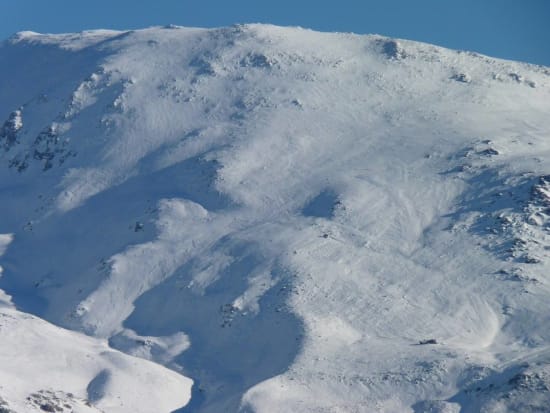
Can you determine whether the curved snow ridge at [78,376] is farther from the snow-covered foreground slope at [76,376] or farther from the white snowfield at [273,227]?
the white snowfield at [273,227]

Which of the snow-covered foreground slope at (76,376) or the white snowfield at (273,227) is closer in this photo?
the snow-covered foreground slope at (76,376)

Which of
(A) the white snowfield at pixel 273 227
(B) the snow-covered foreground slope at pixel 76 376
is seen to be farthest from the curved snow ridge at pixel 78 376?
(A) the white snowfield at pixel 273 227

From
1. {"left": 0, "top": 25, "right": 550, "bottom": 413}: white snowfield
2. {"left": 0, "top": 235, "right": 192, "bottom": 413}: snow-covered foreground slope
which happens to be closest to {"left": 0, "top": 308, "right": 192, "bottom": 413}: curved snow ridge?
{"left": 0, "top": 235, "right": 192, "bottom": 413}: snow-covered foreground slope

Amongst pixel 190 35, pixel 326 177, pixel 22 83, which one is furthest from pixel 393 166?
pixel 22 83

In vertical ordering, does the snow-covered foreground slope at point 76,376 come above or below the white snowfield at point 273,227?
below

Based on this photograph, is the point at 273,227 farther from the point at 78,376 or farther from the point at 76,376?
the point at 76,376

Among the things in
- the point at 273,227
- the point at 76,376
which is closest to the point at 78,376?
the point at 76,376

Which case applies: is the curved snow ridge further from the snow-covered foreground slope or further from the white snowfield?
the white snowfield

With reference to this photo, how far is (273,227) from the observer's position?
3406 inches

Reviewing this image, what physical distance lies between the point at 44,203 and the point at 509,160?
46791mm

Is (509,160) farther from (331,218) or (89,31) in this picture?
(89,31)

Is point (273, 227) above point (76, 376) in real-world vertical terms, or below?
above

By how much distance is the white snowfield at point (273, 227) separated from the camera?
218 feet

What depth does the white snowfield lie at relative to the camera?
2613 inches
